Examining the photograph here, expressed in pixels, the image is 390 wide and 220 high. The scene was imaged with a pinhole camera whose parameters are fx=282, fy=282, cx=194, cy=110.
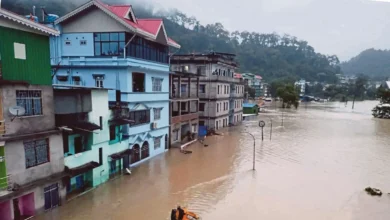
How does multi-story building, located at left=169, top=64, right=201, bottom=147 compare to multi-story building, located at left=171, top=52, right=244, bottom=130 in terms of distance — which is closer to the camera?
multi-story building, located at left=169, top=64, right=201, bottom=147

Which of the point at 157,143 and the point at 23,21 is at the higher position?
the point at 23,21

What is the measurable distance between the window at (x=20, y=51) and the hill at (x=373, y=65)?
161 m

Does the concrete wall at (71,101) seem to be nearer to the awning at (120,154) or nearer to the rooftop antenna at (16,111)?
the rooftop antenna at (16,111)

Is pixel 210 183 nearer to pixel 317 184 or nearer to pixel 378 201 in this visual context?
pixel 317 184

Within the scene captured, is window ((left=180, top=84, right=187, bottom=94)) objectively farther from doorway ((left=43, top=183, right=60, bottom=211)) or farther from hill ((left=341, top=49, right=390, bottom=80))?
hill ((left=341, top=49, right=390, bottom=80))

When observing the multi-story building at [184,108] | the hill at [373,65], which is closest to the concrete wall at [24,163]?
the multi-story building at [184,108]

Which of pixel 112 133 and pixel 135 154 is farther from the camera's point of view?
pixel 135 154

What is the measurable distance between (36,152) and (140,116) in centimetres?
839

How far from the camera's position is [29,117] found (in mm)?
10586

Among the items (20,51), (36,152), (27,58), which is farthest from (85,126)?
(20,51)

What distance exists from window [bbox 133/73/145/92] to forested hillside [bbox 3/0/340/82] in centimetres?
7311

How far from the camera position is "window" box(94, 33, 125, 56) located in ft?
57.6

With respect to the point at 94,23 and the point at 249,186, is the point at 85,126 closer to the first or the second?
the point at 94,23

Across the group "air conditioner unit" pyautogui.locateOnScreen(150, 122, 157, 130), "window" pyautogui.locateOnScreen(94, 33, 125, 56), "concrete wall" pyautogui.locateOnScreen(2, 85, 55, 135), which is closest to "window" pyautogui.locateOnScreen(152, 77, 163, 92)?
"air conditioner unit" pyautogui.locateOnScreen(150, 122, 157, 130)
